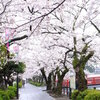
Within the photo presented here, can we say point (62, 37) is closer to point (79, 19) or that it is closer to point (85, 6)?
point (79, 19)

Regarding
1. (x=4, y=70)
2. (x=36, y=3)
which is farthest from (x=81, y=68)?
(x=36, y=3)

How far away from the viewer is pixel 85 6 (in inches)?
565

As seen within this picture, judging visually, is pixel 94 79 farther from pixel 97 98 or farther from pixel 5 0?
pixel 5 0

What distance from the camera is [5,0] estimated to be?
29.3 ft

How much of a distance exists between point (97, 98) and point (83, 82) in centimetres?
406

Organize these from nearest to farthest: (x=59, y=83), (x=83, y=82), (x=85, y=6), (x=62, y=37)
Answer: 1. (x=85, y=6)
2. (x=83, y=82)
3. (x=62, y=37)
4. (x=59, y=83)

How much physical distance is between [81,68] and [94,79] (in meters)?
18.4

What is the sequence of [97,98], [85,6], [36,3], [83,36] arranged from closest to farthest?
[36,3], [97,98], [85,6], [83,36]

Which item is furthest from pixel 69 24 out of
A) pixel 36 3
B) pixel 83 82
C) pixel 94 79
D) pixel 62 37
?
pixel 94 79

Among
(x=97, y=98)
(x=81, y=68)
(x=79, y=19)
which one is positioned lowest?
(x=97, y=98)

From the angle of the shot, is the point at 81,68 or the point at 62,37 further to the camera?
the point at 62,37

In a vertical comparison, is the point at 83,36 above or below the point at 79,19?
below

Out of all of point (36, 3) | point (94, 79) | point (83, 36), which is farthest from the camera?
point (94, 79)

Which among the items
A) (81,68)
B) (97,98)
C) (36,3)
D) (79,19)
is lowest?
(97,98)
